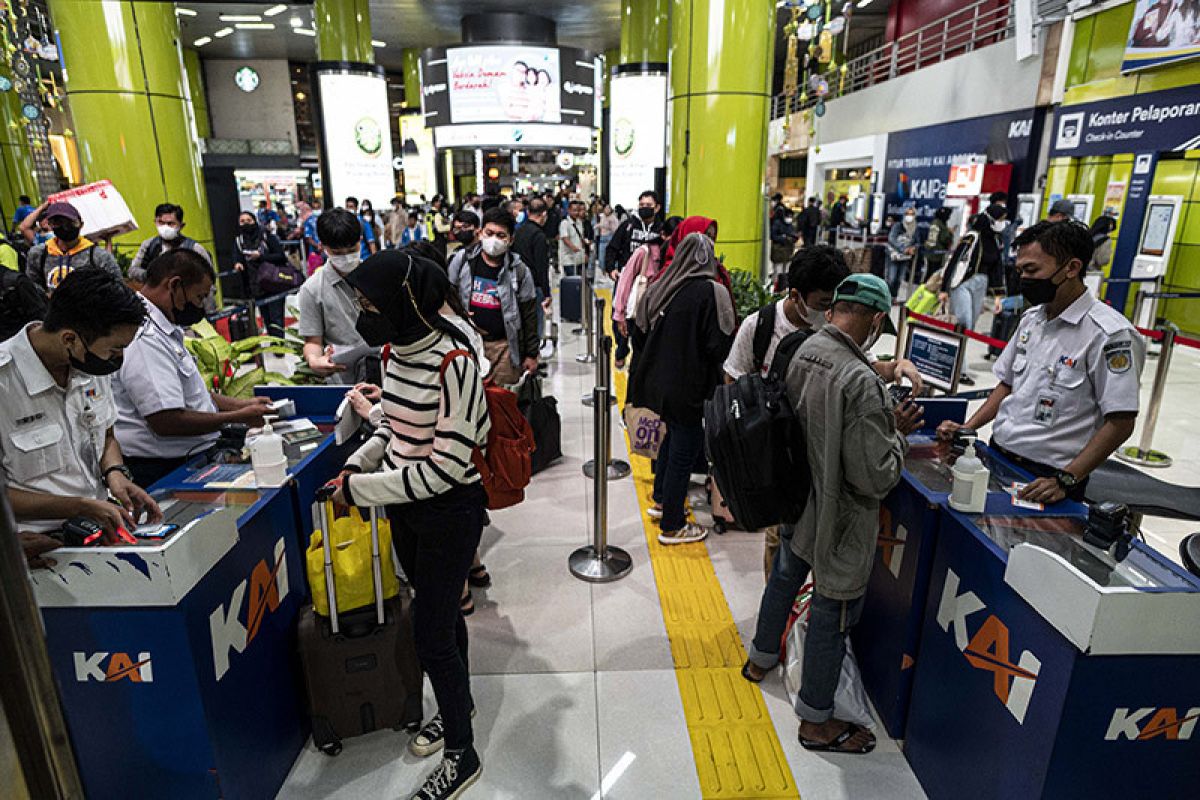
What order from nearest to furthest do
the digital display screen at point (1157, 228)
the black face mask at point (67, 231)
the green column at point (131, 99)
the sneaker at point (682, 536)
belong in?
the sneaker at point (682, 536) < the black face mask at point (67, 231) < the green column at point (131, 99) < the digital display screen at point (1157, 228)

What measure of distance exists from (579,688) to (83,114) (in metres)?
7.28

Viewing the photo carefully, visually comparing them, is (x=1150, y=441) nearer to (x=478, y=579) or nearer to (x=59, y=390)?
(x=478, y=579)

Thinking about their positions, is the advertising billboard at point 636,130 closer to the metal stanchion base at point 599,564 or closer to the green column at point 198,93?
the metal stanchion base at point 599,564

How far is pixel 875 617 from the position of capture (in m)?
2.77

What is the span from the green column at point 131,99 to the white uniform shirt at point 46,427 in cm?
592

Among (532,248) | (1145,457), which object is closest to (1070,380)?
(1145,457)

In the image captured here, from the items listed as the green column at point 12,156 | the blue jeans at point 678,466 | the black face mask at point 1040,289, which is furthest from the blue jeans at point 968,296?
the green column at point 12,156

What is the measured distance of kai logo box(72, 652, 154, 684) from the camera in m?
1.96

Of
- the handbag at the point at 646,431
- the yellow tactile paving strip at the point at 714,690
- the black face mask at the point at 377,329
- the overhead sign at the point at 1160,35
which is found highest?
the overhead sign at the point at 1160,35

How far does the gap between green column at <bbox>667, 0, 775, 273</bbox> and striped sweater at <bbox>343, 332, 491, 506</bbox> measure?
513 centimetres

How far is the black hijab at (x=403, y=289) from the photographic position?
198 centimetres

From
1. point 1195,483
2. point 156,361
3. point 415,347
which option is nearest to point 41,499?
point 156,361

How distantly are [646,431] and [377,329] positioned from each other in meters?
2.65

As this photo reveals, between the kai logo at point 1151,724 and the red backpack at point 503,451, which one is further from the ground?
the red backpack at point 503,451
